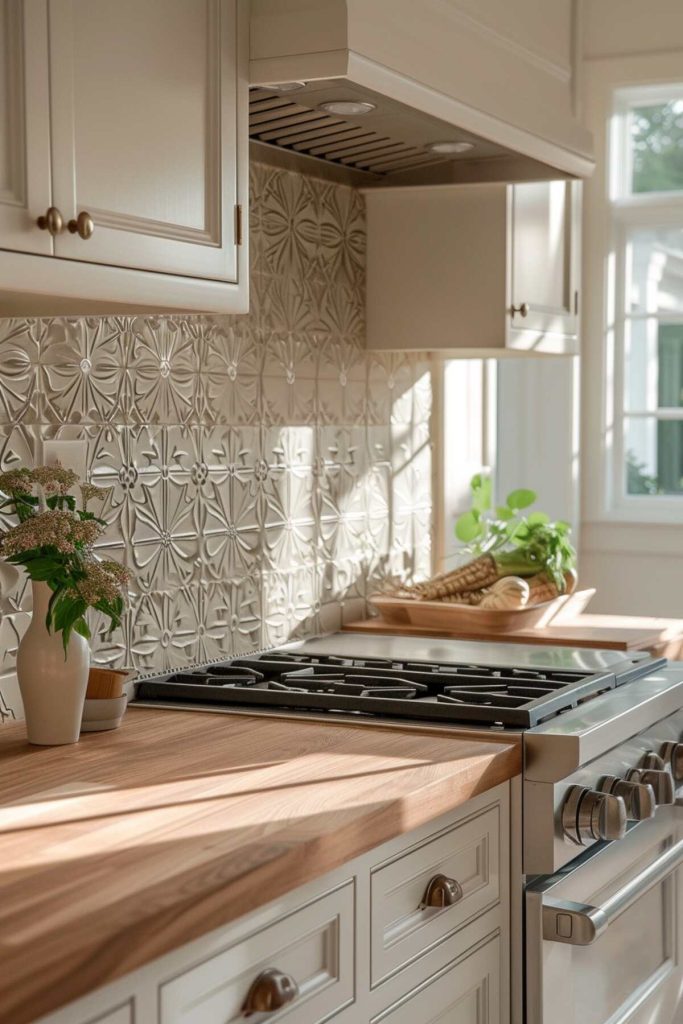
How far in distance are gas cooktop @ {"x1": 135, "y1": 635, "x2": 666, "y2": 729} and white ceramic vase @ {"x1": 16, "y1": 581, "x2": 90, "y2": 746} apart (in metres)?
0.32

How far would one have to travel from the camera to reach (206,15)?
178cm

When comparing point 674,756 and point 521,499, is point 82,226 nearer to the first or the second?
point 674,756

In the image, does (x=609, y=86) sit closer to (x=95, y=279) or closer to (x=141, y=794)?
(x=95, y=279)

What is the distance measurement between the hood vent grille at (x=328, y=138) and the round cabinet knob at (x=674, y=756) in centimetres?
117

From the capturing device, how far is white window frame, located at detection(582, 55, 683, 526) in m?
4.20

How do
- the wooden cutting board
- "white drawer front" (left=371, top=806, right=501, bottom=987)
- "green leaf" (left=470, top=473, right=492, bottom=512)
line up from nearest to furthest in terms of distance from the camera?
"white drawer front" (left=371, top=806, right=501, bottom=987) < the wooden cutting board < "green leaf" (left=470, top=473, right=492, bottom=512)

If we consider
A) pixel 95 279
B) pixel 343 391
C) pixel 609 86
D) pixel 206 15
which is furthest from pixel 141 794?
pixel 609 86

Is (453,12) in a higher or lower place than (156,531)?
higher

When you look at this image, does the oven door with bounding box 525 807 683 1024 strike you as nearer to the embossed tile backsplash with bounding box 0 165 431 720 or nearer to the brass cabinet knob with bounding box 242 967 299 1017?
the brass cabinet knob with bounding box 242 967 299 1017

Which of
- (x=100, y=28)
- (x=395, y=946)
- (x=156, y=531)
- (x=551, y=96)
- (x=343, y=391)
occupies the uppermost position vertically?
(x=551, y=96)

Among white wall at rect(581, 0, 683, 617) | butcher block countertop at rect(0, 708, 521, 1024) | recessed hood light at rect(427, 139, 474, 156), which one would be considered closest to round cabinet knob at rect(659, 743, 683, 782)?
butcher block countertop at rect(0, 708, 521, 1024)

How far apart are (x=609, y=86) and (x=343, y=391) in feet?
5.96

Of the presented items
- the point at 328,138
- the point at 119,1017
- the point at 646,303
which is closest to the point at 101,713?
the point at 119,1017

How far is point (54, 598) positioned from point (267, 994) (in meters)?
0.65
